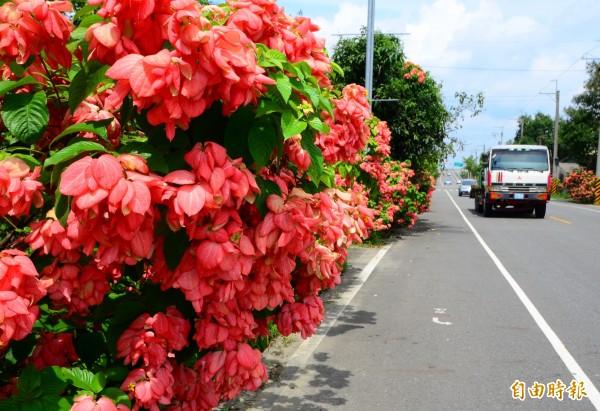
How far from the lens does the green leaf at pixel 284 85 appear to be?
1803 mm

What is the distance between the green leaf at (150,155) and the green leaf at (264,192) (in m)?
0.35

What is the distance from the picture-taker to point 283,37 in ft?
7.25

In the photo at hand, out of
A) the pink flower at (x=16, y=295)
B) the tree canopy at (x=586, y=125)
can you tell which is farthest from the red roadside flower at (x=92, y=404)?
the tree canopy at (x=586, y=125)

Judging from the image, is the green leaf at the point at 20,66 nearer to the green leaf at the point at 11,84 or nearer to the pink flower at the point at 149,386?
the green leaf at the point at 11,84

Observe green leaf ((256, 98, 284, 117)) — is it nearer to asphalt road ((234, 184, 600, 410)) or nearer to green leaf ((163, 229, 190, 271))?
green leaf ((163, 229, 190, 271))

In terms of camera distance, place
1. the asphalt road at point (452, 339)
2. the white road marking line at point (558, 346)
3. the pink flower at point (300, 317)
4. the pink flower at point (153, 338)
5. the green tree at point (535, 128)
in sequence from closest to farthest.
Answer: the pink flower at point (153, 338) → the pink flower at point (300, 317) → the asphalt road at point (452, 339) → the white road marking line at point (558, 346) → the green tree at point (535, 128)

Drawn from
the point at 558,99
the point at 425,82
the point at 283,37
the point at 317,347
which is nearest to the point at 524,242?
the point at 425,82

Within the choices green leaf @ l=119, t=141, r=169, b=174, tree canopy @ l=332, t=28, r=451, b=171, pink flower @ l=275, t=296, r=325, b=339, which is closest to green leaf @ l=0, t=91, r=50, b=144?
green leaf @ l=119, t=141, r=169, b=174

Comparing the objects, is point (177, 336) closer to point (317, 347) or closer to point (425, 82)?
point (317, 347)

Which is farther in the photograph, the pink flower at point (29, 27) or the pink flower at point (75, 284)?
the pink flower at point (75, 284)

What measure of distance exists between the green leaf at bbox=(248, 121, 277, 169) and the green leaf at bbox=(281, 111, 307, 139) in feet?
0.15

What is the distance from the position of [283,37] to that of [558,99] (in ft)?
216

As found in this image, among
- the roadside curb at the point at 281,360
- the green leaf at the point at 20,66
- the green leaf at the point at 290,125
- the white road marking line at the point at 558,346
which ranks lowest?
the roadside curb at the point at 281,360

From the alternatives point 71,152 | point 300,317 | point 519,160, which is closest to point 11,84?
point 71,152
